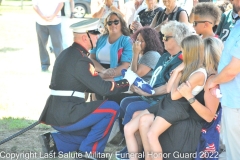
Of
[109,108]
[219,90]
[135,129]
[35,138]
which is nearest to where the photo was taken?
[219,90]

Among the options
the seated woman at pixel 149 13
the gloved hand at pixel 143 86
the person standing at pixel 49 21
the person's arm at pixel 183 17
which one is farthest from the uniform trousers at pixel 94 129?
the person standing at pixel 49 21

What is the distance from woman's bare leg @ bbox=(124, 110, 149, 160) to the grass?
1.79 m

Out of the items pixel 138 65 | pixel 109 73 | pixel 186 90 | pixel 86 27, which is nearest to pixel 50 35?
pixel 109 73

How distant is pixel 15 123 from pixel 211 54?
9.84ft

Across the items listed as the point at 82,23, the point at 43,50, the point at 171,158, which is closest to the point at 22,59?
the point at 43,50

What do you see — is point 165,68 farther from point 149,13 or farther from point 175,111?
point 149,13

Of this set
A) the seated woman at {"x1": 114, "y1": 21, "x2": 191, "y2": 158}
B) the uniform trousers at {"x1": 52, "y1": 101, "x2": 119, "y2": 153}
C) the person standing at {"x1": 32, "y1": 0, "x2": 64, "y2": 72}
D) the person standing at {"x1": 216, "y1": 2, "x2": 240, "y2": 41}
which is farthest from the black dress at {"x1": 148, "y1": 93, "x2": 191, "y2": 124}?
the person standing at {"x1": 32, "y1": 0, "x2": 64, "y2": 72}

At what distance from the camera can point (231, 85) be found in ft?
12.1

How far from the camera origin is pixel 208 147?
13.2 ft

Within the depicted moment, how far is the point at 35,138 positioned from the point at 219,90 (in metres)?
2.46

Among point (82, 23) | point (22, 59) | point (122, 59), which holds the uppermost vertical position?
point (82, 23)

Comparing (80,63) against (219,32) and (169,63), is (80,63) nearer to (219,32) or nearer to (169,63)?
(169,63)

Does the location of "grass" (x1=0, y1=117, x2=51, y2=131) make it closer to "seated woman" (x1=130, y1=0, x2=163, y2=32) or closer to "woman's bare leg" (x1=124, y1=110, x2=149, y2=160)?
"woman's bare leg" (x1=124, y1=110, x2=149, y2=160)

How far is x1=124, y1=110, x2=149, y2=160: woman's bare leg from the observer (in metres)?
4.28
